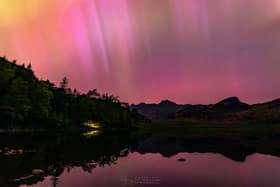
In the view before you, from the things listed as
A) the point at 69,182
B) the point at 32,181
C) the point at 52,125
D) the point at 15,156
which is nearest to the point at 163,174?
the point at 69,182

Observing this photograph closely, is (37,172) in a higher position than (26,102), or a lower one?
lower

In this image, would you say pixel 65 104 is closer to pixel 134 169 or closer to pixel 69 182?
pixel 134 169

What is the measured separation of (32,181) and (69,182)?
3310 mm

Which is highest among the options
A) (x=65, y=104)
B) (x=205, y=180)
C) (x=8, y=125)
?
(x=65, y=104)

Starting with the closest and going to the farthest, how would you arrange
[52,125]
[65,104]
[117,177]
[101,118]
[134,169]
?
[117,177] < [134,169] < [52,125] < [65,104] < [101,118]

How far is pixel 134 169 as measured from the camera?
4494 centimetres

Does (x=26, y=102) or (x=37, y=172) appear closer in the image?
(x=37, y=172)

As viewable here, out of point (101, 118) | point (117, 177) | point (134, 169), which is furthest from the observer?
point (101, 118)

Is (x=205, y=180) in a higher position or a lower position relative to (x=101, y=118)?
lower

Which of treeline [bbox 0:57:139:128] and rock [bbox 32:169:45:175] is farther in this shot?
treeline [bbox 0:57:139:128]

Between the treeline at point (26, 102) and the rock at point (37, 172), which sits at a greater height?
the treeline at point (26, 102)

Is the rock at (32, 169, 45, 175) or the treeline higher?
the treeline

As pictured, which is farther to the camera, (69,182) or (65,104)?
(65,104)

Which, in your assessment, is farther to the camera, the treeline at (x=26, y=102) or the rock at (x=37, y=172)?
the treeline at (x=26, y=102)
